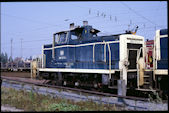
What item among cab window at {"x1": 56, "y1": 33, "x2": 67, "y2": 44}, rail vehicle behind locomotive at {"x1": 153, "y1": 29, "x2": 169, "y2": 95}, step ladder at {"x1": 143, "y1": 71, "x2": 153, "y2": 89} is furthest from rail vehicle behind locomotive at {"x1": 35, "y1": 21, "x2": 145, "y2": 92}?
rail vehicle behind locomotive at {"x1": 153, "y1": 29, "x2": 169, "y2": 95}

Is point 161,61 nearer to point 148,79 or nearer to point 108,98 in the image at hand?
point 148,79

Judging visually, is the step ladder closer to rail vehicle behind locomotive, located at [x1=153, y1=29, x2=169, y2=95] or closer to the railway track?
rail vehicle behind locomotive, located at [x1=153, y1=29, x2=169, y2=95]

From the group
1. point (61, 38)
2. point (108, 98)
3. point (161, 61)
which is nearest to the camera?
point (108, 98)

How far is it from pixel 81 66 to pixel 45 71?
3.15 m

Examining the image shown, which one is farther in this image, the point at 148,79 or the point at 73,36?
the point at 73,36

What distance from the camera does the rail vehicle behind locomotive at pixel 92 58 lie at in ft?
31.2

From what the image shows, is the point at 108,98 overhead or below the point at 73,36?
below

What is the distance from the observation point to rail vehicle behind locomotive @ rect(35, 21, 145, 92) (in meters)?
9.50

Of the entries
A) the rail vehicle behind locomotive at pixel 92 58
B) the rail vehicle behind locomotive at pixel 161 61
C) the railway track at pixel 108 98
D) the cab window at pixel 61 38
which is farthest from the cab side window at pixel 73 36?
the rail vehicle behind locomotive at pixel 161 61

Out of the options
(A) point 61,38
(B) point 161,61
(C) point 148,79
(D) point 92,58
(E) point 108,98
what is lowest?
(E) point 108,98

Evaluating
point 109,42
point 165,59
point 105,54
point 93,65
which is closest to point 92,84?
point 93,65

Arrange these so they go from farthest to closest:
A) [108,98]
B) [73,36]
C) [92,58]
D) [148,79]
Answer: [73,36] → [92,58] → [148,79] → [108,98]

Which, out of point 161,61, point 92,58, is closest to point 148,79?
point 161,61

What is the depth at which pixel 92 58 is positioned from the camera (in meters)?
10.6
